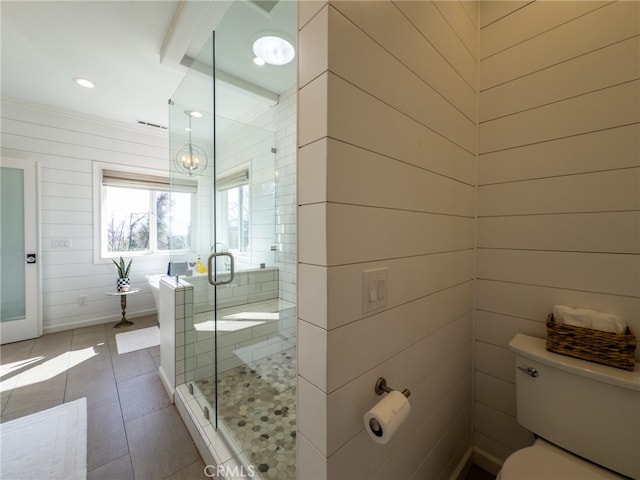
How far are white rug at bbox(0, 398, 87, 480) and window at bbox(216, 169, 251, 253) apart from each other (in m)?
1.70

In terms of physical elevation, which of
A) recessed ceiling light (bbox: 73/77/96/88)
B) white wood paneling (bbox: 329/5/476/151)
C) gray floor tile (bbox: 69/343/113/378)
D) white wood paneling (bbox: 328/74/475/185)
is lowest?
gray floor tile (bbox: 69/343/113/378)

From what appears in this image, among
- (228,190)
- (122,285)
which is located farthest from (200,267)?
(122,285)

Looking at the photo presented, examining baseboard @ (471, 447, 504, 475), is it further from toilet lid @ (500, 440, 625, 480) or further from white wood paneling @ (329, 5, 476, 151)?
white wood paneling @ (329, 5, 476, 151)

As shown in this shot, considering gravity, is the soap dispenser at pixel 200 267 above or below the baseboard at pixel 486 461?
above

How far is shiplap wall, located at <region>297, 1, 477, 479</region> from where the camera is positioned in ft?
2.15

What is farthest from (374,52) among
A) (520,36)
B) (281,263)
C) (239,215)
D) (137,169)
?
(137,169)

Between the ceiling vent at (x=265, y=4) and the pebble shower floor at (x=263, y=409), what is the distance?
2.34m

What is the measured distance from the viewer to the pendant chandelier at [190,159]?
8.19 ft

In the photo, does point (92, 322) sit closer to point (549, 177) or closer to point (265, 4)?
point (265, 4)

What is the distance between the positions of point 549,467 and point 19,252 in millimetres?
4918

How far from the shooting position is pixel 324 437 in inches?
26.3

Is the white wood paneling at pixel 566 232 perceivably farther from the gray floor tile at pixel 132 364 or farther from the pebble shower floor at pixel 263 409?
the gray floor tile at pixel 132 364

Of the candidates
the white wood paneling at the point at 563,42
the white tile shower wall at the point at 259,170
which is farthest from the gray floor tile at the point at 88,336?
the white wood paneling at the point at 563,42

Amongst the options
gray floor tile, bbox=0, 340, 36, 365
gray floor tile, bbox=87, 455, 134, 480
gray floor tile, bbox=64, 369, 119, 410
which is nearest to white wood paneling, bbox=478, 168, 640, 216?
gray floor tile, bbox=87, 455, 134, 480
